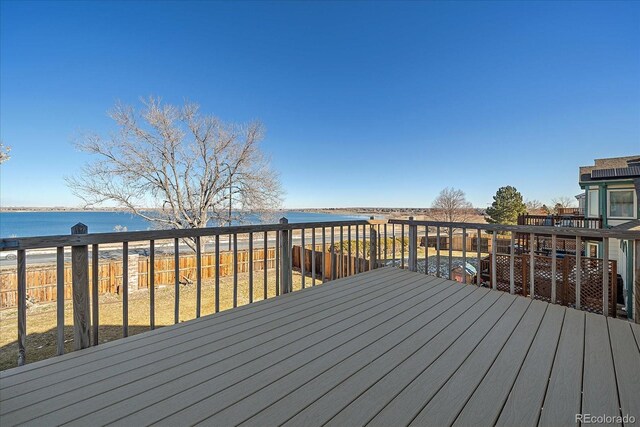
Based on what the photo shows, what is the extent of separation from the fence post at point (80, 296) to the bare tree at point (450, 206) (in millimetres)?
30823

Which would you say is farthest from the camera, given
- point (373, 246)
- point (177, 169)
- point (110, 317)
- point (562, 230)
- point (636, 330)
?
point (177, 169)

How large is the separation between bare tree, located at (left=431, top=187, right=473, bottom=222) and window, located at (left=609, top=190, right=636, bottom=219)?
19366 mm

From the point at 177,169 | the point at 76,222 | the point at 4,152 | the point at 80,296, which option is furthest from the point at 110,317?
the point at 76,222

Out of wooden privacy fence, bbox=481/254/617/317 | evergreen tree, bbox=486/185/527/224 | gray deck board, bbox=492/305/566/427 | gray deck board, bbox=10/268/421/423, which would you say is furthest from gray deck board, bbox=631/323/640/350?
evergreen tree, bbox=486/185/527/224

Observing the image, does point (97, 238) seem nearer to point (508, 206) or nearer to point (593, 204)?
point (593, 204)

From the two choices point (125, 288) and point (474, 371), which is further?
point (125, 288)

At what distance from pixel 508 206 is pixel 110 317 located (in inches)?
1139

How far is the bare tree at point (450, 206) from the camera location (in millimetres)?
→ 28969

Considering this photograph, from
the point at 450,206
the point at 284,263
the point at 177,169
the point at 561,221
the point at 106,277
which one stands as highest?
the point at 177,169

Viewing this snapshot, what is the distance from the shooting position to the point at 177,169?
12570 millimetres

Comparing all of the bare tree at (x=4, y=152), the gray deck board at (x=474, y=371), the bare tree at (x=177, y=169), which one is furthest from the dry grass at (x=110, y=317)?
the gray deck board at (x=474, y=371)

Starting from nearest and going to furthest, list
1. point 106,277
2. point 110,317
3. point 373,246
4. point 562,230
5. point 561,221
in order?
point 562,230
point 373,246
point 110,317
point 106,277
point 561,221

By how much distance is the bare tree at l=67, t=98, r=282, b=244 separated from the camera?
11062 mm

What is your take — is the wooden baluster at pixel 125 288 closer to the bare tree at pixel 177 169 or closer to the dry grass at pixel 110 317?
the dry grass at pixel 110 317
